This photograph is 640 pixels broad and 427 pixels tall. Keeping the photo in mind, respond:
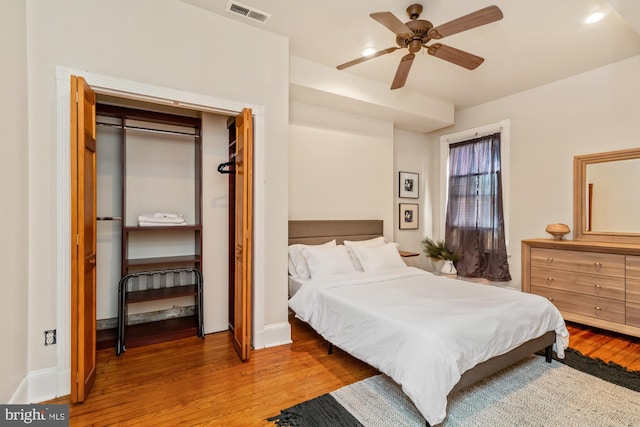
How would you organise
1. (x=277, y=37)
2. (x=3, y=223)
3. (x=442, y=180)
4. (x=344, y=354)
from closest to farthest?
(x=3, y=223) < (x=344, y=354) < (x=277, y=37) < (x=442, y=180)

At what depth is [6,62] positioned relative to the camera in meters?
1.84

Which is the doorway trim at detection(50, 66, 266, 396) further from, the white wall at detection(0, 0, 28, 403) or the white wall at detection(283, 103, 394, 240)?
the white wall at detection(283, 103, 394, 240)

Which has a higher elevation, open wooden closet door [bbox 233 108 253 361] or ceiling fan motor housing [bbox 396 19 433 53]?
ceiling fan motor housing [bbox 396 19 433 53]

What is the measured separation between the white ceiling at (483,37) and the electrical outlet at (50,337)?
274 cm

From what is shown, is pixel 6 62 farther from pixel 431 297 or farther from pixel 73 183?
pixel 431 297

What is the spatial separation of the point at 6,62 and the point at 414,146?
16.6 feet

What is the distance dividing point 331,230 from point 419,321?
7.59 feet

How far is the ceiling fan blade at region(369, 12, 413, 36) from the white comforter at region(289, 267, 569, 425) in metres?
2.10

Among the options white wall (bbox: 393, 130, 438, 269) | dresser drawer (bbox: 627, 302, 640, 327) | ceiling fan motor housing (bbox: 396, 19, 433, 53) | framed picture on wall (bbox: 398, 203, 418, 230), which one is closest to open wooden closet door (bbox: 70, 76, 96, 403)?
ceiling fan motor housing (bbox: 396, 19, 433, 53)

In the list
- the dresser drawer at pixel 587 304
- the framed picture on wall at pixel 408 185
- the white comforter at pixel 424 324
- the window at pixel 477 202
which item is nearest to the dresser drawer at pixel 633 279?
the dresser drawer at pixel 587 304

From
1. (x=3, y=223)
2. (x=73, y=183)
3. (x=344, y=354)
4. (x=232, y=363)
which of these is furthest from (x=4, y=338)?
(x=344, y=354)

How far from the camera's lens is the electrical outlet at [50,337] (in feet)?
7.13

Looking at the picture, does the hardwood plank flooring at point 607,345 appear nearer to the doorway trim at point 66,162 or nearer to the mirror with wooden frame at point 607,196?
the mirror with wooden frame at point 607,196

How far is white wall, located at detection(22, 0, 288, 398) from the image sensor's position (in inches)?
84.3
